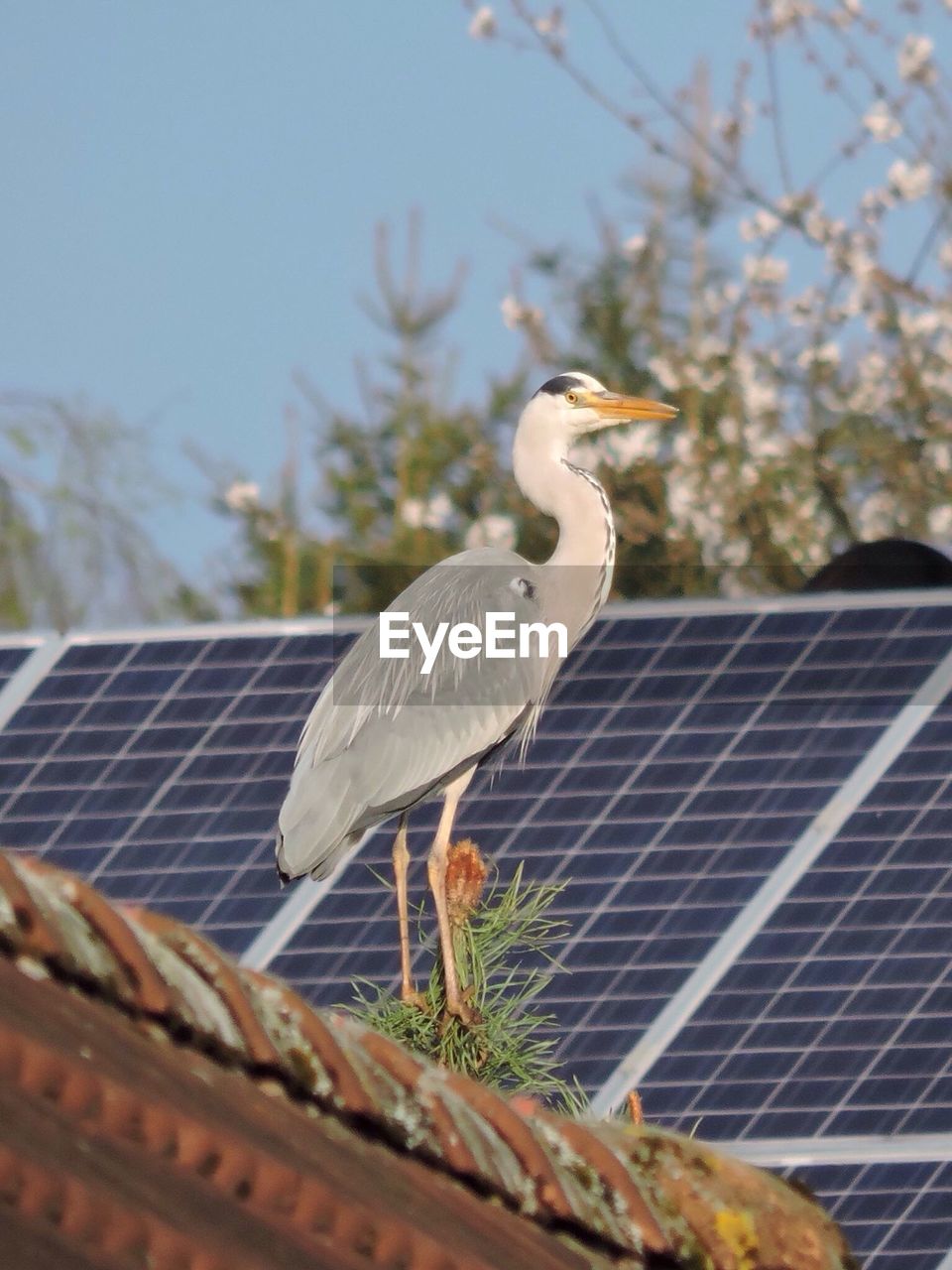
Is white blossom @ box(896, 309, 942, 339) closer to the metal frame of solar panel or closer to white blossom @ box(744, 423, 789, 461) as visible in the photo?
white blossom @ box(744, 423, 789, 461)

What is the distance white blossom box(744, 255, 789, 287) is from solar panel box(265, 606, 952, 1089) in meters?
8.69

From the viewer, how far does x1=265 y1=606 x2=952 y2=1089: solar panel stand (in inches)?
342

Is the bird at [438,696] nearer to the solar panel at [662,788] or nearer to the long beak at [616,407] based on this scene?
the long beak at [616,407]

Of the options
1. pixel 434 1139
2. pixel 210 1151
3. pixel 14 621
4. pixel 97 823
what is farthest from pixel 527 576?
pixel 14 621

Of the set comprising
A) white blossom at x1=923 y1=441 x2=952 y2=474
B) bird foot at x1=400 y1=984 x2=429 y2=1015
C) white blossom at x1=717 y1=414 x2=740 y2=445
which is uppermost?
bird foot at x1=400 y1=984 x2=429 y2=1015

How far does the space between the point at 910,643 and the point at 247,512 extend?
1254 centimetres

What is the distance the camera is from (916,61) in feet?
52.3

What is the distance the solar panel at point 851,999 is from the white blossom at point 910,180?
8399 mm

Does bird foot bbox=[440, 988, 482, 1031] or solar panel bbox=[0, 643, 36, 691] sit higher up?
bird foot bbox=[440, 988, 482, 1031]

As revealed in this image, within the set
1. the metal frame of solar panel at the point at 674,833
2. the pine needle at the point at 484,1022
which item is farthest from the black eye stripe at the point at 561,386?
the pine needle at the point at 484,1022

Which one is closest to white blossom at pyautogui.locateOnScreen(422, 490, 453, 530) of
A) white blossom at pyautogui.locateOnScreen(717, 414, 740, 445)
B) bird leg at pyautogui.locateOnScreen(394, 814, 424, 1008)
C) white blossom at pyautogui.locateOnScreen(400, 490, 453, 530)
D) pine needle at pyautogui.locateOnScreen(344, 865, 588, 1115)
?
white blossom at pyautogui.locateOnScreen(400, 490, 453, 530)

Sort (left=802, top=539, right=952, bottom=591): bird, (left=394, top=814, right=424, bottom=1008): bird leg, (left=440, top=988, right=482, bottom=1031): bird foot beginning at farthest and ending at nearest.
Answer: (left=802, top=539, right=952, bottom=591): bird, (left=394, top=814, right=424, bottom=1008): bird leg, (left=440, top=988, right=482, bottom=1031): bird foot

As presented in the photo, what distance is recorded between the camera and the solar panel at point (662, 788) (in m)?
8.68

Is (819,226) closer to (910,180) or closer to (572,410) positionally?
(910,180)
